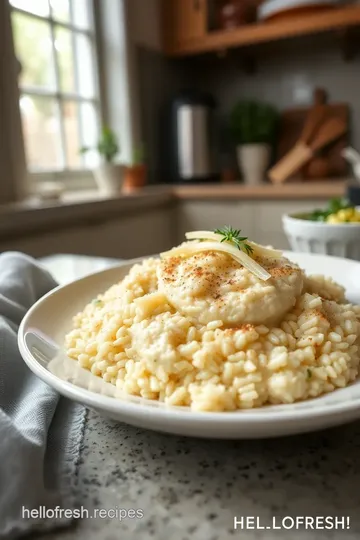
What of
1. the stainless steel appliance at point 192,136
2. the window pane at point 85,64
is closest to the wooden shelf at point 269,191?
the stainless steel appliance at point 192,136

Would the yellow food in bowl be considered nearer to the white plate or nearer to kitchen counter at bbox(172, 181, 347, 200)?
the white plate

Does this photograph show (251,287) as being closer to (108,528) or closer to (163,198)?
(108,528)

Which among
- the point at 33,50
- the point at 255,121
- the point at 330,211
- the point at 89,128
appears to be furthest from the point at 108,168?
the point at 330,211

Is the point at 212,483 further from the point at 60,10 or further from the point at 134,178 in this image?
the point at 60,10

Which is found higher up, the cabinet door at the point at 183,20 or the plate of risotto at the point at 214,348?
the cabinet door at the point at 183,20

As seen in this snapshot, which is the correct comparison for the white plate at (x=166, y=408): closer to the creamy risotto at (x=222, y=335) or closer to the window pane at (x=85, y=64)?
the creamy risotto at (x=222, y=335)

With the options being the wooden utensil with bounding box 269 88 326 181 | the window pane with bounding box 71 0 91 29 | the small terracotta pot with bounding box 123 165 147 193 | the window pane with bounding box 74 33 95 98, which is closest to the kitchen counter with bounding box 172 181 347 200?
the small terracotta pot with bounding box 123 165 147 193
